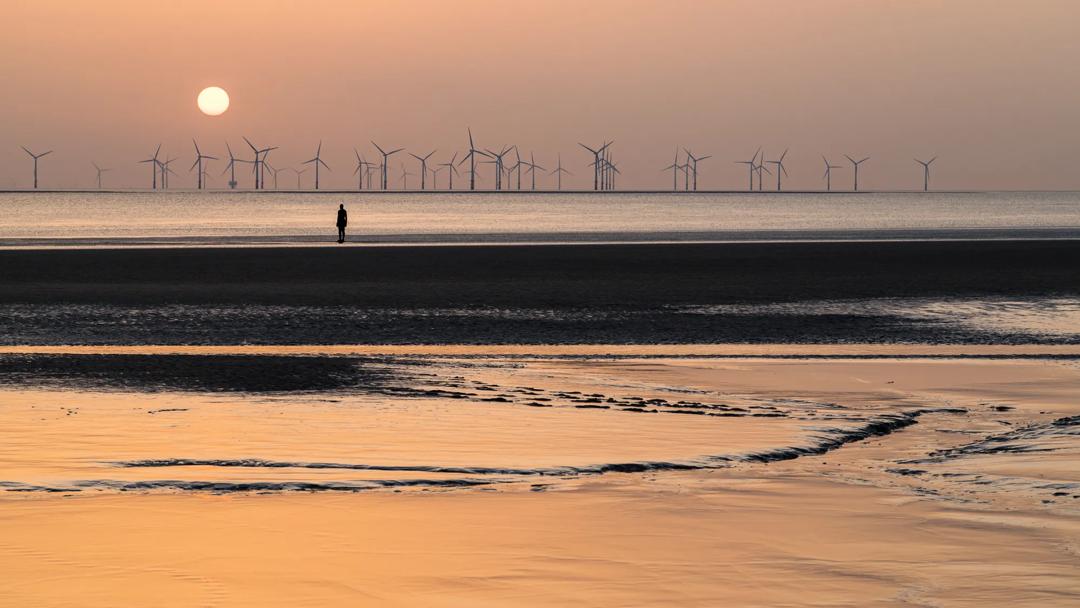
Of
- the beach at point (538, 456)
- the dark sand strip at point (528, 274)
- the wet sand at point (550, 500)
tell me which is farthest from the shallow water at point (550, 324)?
the wet sand at point (550, 500)

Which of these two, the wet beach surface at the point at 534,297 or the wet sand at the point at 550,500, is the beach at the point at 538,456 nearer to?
the wet sand at the point at 550,500

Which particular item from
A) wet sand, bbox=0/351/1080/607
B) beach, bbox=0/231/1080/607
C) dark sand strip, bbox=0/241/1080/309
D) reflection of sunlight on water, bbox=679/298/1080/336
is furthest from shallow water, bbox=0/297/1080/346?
wet sand, bbox=0/351/1080/607

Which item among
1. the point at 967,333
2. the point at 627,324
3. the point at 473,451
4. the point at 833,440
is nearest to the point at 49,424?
the point at 473,451

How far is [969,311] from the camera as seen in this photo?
39.2 meters

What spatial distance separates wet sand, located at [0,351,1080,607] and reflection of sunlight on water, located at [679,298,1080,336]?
12.5 metres

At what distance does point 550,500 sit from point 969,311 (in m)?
28.2

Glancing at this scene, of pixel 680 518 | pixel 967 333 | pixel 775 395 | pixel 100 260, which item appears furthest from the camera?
pixel 100 260

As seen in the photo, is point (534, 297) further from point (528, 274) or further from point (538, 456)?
point (538, 456)

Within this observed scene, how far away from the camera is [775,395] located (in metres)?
21.6

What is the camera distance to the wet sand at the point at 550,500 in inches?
396

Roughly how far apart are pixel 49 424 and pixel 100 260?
4518cm

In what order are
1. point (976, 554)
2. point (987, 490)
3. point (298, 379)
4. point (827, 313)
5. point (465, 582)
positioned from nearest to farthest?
point (465, 582) < point (976, 554) < point (987, 490) < point (298, 379) < point (827, 313)

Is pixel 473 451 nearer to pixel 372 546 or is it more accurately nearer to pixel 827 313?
pixel 372 546

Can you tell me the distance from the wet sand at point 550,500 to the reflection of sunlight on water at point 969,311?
41.0 ft
